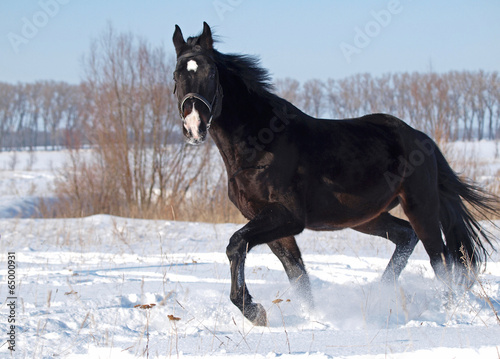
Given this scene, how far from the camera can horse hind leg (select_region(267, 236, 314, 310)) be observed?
396cm

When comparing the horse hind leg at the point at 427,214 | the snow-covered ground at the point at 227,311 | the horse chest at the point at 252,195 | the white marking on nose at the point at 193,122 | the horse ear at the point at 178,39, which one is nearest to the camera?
the snow-covered ground at the point at 227,311

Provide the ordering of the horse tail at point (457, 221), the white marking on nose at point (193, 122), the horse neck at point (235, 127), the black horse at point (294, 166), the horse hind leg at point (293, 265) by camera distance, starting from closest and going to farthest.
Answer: the white marking on nose at point (193, 122) → the black horse at point (294, 166) → the horse neck at point (235, 127) → the horse hind leg at point (293, 265) → the horse tail at point (457, 221)

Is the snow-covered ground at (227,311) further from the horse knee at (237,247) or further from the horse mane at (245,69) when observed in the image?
the horse mane at (245,69)

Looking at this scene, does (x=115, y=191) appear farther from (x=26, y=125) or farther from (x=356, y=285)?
(x=26, y=125)

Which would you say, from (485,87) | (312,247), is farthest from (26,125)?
(312,247)

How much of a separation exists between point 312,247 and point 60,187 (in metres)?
12.7

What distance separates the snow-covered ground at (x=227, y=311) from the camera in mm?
2475

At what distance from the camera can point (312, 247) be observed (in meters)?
8.00

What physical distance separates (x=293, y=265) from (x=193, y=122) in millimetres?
1651

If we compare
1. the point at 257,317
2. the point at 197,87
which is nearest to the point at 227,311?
the point at 257,317

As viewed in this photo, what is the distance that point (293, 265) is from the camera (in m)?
4.04

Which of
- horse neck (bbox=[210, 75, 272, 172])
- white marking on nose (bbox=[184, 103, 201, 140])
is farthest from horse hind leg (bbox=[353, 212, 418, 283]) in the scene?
white marking on nose (bbox=[184, 103, 201, 140])

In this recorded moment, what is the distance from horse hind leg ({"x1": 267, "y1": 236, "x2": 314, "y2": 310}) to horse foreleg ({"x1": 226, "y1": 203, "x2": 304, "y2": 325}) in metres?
0.69

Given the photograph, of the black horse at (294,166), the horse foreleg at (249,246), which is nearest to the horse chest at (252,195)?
the black horse at (294,166)
